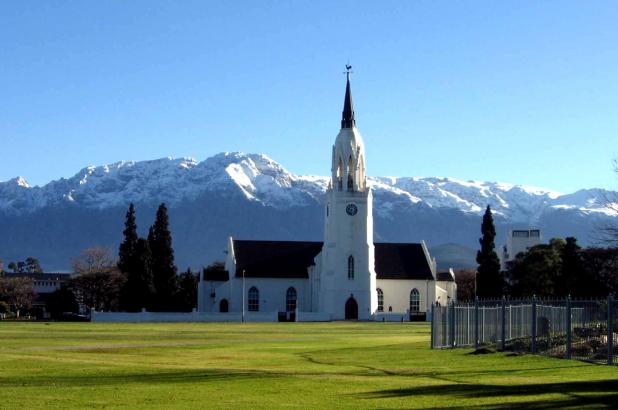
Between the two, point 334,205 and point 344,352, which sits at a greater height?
point 334,205

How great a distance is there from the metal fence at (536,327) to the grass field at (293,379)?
3.25 feet

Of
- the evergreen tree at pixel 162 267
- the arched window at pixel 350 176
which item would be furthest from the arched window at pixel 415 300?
the evergreen tree at pixel 162 267

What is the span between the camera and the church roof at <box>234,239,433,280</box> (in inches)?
4833

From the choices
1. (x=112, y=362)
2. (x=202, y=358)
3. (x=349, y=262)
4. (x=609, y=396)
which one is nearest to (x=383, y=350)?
(x=202, y=358)

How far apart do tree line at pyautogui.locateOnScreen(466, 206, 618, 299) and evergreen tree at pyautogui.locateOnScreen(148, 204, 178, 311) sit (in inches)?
1295

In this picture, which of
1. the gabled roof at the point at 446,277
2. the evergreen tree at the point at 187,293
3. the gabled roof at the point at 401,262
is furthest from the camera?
the gabled roof at the point at 446,277

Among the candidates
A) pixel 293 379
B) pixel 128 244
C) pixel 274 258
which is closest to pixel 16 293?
pixel 128 244

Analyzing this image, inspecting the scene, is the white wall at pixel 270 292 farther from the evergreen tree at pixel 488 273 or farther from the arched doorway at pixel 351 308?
the evergreen tree at pixel 488 273

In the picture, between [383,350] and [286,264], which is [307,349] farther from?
[286,264]

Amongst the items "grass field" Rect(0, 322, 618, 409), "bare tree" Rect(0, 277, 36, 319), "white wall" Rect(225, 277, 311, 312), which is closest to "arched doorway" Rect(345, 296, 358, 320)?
"white wall" Rect(225, 277, 311, 312)

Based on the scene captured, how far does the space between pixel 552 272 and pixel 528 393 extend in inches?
3647

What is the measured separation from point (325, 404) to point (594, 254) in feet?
325

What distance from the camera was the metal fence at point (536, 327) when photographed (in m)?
33.0

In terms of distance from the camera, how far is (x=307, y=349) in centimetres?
4394
